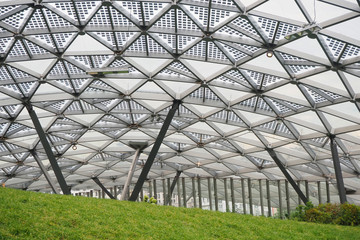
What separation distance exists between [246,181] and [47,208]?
47792 mm

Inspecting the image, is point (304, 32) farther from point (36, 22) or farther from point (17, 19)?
point (17, 19)

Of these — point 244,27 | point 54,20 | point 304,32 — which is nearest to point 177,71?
point 244,27

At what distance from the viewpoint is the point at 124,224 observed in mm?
19219

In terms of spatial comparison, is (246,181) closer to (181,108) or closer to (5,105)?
(181,108)

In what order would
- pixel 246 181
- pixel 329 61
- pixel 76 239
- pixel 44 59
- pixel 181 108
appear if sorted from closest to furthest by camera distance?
1. pixel 76 239
2. pixel 329 61
3. pixel 44 59
4. pixel 181 108
5. pixel 246 181

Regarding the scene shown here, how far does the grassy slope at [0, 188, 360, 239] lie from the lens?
16.4 meters

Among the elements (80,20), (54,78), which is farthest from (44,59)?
(80,20)

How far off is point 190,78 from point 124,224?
18.5 metres

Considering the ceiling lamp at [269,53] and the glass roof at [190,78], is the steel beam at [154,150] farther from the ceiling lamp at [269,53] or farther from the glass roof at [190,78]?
the ceiling lamp at [269,53]

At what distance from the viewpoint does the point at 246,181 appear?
64.7 meters

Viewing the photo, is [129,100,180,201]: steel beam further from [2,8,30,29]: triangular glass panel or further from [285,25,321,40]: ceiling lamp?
[285,25,321,40]: ceiling lamp

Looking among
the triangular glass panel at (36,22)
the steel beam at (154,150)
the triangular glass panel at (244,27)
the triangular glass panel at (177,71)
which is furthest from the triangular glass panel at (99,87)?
the triangular glass panel at (244,27)

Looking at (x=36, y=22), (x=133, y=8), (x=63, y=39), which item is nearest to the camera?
(x=133, y=8)

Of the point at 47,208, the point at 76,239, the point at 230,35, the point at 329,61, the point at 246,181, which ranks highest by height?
the point at 230,35
